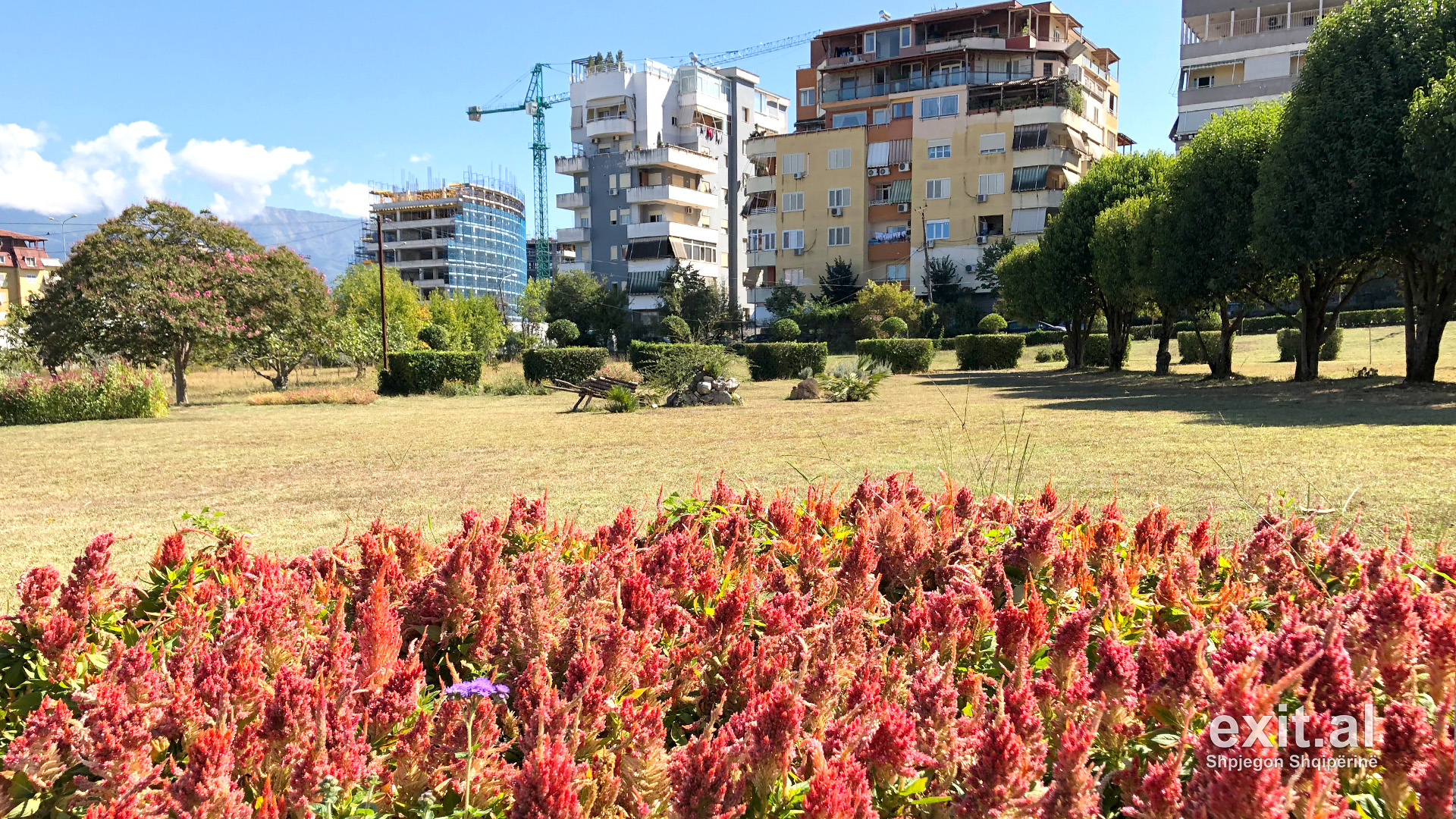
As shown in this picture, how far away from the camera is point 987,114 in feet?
183

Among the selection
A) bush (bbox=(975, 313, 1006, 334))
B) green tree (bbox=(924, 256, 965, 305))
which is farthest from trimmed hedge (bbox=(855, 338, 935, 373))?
green tree (bbox=(924, 256, 965, 305))

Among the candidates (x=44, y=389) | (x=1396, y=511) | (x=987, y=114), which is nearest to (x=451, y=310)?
(x=987, y=114)

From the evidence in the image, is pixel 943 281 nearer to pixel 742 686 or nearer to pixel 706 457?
pixel 706 457

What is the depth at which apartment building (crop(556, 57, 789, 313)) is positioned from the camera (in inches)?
2805

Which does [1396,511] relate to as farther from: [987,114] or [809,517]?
[987,114]

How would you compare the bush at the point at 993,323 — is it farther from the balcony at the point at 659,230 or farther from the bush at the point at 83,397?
the balcony at the point at 659,230

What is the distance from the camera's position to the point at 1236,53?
5175cm

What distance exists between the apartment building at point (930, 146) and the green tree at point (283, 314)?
134 feet

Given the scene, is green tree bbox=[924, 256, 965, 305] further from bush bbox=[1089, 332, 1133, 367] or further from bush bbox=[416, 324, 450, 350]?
bush bbox=[416, 324, 450, 350]

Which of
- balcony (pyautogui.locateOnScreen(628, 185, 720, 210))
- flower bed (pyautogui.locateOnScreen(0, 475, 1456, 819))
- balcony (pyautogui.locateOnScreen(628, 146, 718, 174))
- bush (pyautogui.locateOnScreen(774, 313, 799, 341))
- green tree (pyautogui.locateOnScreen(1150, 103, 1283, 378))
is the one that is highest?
balcony (pyautogui.locateOnScreen(628, 146, 718, 174))

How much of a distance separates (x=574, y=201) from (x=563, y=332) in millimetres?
23480

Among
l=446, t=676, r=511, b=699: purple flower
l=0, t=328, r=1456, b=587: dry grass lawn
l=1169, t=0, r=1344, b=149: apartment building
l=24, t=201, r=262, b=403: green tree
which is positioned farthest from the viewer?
l=1169, t=0, r=1344, b=149: apartment building

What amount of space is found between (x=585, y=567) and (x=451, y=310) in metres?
57.1

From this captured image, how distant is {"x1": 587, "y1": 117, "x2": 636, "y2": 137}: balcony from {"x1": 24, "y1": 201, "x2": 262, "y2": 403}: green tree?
54.6 metres
